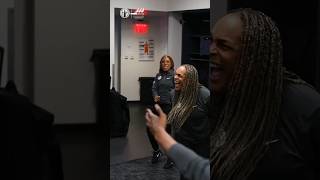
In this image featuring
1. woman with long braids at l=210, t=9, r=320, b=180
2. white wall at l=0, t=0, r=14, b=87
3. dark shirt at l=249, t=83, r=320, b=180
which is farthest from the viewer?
dark shirt at l=249, t=83, r=320, b=180

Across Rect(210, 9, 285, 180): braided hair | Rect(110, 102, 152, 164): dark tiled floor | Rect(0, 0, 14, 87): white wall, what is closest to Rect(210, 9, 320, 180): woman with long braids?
Rect(210, 9, 285, 180): braided hair

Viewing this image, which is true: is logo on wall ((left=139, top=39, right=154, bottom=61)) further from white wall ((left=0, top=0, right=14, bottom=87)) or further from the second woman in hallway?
white wall ((left=0, top=0, right=14, bottom=87))

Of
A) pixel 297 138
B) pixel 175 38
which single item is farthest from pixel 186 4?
pixel 297 138

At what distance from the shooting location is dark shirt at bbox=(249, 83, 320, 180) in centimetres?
70

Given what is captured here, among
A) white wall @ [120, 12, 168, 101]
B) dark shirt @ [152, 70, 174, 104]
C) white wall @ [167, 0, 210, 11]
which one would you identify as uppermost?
white wall @ [167, 0, 210, 11]

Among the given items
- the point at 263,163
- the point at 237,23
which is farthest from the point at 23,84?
the point at 263,163

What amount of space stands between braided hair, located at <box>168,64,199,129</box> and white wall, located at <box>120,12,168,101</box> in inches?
1.9

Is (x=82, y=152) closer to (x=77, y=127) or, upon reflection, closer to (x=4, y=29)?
(x=77, y=127)

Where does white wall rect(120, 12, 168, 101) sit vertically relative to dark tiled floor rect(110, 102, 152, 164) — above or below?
above

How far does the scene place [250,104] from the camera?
64 cm

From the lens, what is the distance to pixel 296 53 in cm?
90

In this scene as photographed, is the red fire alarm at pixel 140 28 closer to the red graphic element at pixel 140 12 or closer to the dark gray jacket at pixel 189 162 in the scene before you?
the red graphic element at pixel 140 12

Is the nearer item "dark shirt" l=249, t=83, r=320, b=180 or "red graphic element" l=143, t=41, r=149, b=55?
"red graphic element" l=143, t=41, r=149, b=55

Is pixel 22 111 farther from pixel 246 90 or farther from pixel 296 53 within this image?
pixel 296 53
